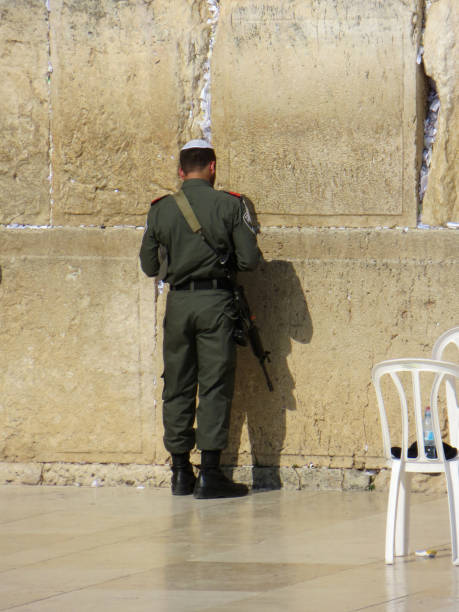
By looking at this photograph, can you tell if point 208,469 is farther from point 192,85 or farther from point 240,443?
point 192,85

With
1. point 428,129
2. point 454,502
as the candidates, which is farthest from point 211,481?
point 428,129

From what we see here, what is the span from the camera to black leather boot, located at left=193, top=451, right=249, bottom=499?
6.33m

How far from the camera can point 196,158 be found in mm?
6348

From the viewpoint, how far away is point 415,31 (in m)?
6.46

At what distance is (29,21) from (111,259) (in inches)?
58.4

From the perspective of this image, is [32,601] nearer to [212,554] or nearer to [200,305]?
[212,554]

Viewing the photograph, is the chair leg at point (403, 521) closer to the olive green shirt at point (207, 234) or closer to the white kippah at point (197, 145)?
the olive green shirt at point (207, 234)

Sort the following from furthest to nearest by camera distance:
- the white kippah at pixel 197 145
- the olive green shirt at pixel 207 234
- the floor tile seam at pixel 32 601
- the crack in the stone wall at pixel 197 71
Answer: the crack in the stone wall at pixel 197 71 → the white kippah at pixel 197 145 → the olive green shirt at pixel 207 234 → the floor tile seam at pixel 32 601

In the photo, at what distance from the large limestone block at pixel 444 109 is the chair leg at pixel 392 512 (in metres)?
2.16

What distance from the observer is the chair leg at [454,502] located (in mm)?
4586

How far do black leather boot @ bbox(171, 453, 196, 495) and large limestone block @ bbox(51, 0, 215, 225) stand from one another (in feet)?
4.63

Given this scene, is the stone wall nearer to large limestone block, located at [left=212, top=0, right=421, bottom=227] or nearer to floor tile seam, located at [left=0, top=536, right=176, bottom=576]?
large limestone block, located at [left=212, top=0, right=421, bottom=227]

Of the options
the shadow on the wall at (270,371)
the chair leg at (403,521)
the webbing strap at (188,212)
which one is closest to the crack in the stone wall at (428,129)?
the shadow on the wall at (270,371)

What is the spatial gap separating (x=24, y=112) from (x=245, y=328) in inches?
74.3
